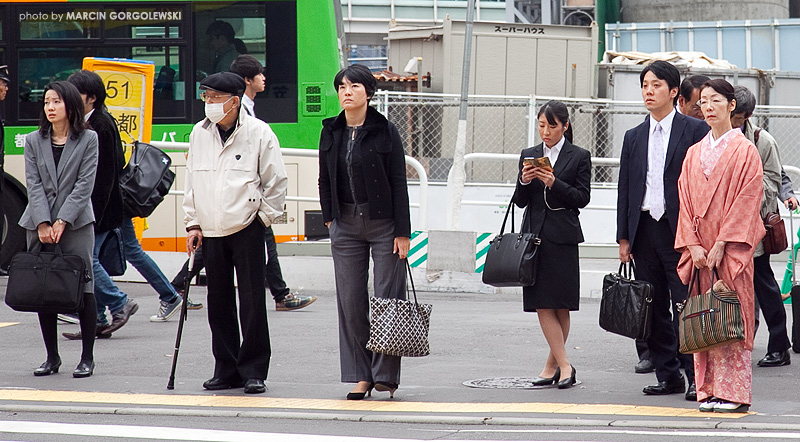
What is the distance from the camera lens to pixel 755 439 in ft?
17.0

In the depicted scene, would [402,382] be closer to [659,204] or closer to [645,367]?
Result: [645,367]

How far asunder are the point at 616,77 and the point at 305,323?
10812mm

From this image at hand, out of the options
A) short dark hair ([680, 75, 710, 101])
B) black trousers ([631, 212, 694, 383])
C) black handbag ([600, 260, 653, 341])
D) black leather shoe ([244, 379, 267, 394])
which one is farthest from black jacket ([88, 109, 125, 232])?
short dark hair ([680, 75, 710, 101])

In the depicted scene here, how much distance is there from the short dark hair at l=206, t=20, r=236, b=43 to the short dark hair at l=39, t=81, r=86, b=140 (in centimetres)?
630

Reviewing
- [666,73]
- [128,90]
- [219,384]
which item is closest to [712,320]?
[666,73]

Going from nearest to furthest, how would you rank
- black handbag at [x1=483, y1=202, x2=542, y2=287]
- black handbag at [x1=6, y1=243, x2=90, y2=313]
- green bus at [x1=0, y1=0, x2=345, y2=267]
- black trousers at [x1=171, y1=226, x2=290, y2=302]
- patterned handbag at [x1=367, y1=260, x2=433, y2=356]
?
patterned handbag at [x1=367, y1=260, x2=433, y2=356], black handbag at [x1=483, y1=202, x2=542, y2=287], black handbag at [x1=6, y1=243, x2=90, y2=313], black trousers at [x1=171, y1=226, x2=290, y2=302], green bus at [x1=0, y1=0, x2=345, y2=267]

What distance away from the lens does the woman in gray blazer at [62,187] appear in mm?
7035

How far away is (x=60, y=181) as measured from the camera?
23.3 feet

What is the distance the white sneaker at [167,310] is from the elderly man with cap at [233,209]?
10.1ft

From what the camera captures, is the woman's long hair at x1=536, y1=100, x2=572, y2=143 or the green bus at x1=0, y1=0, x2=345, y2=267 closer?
the woman's long hair at x1=536, y1=100, x2=572, y2=143

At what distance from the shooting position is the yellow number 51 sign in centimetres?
1122

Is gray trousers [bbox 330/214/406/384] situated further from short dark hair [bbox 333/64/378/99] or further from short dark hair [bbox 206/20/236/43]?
short dark hair [bbox 206/20/236/43]

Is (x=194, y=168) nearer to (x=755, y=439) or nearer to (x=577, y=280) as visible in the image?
(x=577, y=280)

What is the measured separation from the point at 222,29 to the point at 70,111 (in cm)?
643
